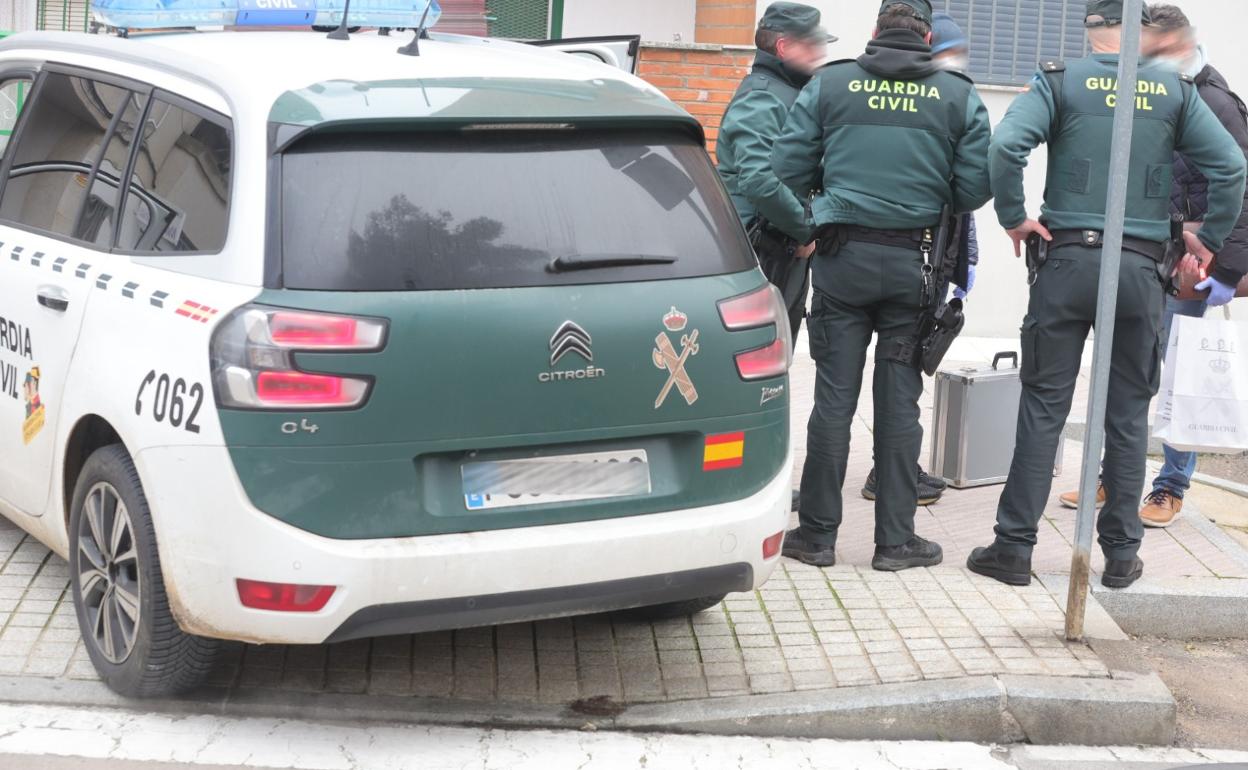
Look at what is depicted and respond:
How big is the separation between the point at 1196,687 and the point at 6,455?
386 cm

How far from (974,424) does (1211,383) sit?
4.05ft

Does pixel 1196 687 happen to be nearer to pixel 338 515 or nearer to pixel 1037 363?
pixel 1037 363

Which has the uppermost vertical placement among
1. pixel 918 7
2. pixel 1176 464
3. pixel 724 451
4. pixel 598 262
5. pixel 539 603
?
pixel 918 7

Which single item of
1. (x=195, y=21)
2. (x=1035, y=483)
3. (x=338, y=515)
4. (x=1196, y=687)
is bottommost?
(x=1196, y=687)

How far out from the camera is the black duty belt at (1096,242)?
553 cm

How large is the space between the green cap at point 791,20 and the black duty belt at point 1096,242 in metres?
1.34

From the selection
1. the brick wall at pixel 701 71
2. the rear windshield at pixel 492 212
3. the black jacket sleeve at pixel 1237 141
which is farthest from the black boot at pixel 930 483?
the brick wall at pixel 701 71

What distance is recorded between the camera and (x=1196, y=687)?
524 centimetres

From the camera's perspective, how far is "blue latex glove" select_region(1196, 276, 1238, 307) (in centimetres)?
641

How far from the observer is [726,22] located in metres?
10.3

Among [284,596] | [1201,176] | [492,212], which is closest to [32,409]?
[284,596]

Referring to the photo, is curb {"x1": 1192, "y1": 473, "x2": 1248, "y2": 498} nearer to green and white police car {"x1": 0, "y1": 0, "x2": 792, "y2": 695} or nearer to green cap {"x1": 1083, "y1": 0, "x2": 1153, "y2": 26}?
green cap {"x1": 1083, "y1": 0, "x2": 1153, "y2": 26}

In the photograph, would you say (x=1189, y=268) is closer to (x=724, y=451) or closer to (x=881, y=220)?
(x=881, y=220)

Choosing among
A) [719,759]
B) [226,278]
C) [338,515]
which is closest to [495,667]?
[719,759]
